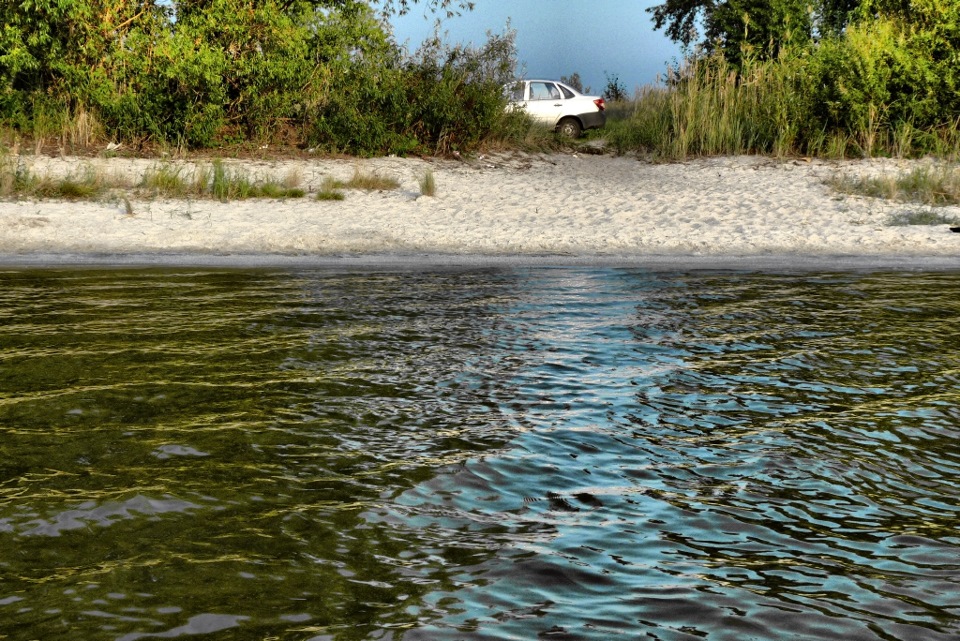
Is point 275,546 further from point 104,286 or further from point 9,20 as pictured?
point 9,20

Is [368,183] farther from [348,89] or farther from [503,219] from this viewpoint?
[348,89]

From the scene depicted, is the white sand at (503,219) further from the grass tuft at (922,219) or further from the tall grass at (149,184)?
the tall grass at (149,184)

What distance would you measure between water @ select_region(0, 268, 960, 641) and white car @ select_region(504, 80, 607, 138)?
16.0 m

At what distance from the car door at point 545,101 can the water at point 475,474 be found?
15969 mm

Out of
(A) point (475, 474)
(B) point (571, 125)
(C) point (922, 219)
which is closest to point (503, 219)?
(C) point (922, 219)

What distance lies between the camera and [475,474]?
4.45m

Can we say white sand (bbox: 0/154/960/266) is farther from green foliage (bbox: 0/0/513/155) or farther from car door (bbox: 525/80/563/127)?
car door (bbox: 525/80/563/127)

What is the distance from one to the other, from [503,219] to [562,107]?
10362mm

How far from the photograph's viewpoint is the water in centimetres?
318

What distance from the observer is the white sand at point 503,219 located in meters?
12.6

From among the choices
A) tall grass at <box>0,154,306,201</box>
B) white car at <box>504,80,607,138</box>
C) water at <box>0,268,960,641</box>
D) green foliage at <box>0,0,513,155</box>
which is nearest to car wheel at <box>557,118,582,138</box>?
white car at <box>504,80,607,138</box>

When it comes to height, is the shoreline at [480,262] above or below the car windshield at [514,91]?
below

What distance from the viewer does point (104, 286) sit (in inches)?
384

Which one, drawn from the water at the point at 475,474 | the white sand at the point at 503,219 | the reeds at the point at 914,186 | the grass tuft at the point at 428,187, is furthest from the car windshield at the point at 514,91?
the water at the point at 475,474
